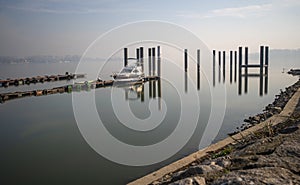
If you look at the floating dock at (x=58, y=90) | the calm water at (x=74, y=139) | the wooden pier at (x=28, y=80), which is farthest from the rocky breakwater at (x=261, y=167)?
the wooden pier at (x=28, y=80)

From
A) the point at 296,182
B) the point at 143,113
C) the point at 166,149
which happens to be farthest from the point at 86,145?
the point at 296,182

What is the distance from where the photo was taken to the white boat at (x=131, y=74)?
32.4 m

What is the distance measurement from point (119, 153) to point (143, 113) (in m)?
6.43

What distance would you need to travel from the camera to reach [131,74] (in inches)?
1319

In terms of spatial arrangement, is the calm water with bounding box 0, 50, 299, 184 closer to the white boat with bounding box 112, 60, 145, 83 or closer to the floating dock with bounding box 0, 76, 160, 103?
the floating dock with bounding box 0, 76, 160, 103

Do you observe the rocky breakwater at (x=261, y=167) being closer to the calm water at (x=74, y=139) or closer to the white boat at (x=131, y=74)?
the calm water at (x=74, y=139)

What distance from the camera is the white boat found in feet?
106

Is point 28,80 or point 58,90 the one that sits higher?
point 28,80

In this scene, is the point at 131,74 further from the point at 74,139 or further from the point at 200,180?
the point at 200,180

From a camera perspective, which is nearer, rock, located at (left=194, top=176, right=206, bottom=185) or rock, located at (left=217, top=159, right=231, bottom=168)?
rock, located at (left=194, top=176, right=206, bottom=185)

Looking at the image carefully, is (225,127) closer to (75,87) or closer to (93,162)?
(93,162)

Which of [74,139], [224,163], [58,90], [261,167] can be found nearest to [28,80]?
[58,90]

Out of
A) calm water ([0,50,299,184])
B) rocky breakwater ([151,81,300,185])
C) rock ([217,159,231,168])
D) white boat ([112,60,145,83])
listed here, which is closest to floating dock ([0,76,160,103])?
white boat ([112,60,145,83])

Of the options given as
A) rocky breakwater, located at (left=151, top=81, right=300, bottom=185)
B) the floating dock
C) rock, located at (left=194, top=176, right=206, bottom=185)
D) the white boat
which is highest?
the white boat
